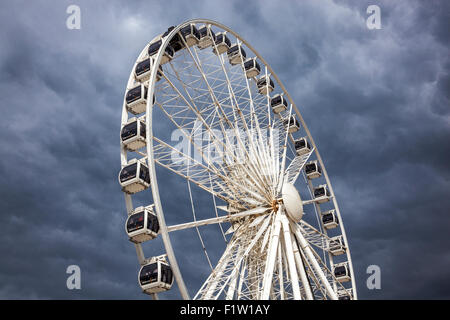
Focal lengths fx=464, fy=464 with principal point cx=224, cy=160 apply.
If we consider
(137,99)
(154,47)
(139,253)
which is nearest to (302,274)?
(139,253)

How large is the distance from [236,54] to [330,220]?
1255cm

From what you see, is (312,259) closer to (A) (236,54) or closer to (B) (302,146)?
(B) (302,146)

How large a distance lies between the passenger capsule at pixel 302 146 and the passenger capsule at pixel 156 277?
1713cm

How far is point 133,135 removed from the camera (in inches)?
742

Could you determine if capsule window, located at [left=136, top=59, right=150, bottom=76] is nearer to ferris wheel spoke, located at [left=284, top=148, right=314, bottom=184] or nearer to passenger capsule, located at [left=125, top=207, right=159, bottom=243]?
passenger capsule, located at [left=125, top=207, right=159, bottom=243]

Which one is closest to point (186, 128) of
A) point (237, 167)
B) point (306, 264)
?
point (237, 167)

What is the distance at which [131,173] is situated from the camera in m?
18.1

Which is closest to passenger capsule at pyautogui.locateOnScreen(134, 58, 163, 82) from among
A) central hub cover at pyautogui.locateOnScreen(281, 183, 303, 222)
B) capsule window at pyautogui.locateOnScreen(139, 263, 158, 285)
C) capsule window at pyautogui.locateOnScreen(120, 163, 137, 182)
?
capsule window at pyautogui.locateOnScreen(120, 163, 137, 182)

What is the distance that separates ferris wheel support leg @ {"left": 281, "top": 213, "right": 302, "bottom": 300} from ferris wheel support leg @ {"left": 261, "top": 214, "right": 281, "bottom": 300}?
32cm

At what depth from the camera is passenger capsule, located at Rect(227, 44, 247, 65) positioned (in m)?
28.7

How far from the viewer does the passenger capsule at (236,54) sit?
2867 cm

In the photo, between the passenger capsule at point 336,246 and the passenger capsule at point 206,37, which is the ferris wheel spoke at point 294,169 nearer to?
the passenger capsule at point 336,246
